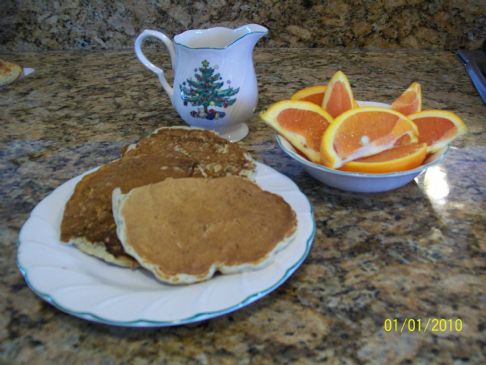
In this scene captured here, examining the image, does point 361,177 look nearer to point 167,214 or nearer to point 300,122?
point 300,122

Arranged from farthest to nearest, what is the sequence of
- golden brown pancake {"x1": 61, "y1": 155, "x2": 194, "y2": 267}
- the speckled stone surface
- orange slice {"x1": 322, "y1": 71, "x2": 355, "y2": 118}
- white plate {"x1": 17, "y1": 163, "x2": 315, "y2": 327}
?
the speckled stone surface → orange slice {"x1": 322, "y1": 71, "x2": 355, "y2": 118} → golden brown pancake {"x1": 61, "y1": 155, "x2": 194, "y2": 267} → white plate {"x1": 17, "y1": 163, "x2": 315, "y2": 327}

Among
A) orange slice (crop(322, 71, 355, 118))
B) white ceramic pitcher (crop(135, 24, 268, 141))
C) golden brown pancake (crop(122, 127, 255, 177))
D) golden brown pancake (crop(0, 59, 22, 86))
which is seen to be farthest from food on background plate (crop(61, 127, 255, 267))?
golden brown pancake (crop(0, 59, 22, 86))

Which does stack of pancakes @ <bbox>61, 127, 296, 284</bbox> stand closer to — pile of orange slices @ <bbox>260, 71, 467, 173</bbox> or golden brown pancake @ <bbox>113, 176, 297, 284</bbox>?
golden brown pancake @ <bbox>113, 176, 297, 284</bbox>

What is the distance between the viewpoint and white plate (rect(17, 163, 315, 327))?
0.56 m

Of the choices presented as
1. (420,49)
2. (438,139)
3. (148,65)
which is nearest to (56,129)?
(148,65)

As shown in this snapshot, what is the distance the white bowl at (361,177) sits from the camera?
2.62ft

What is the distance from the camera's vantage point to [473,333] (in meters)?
0.59

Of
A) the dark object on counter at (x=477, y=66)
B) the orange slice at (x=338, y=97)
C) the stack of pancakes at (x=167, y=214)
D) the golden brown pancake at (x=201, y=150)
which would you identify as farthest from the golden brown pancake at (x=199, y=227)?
the dark object on counter at (x=477, y=66)

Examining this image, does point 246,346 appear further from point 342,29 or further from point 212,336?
point 342,29

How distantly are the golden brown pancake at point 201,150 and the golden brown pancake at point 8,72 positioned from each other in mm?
719

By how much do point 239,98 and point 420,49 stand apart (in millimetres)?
883

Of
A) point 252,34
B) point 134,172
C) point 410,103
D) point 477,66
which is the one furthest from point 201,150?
point 477,66
